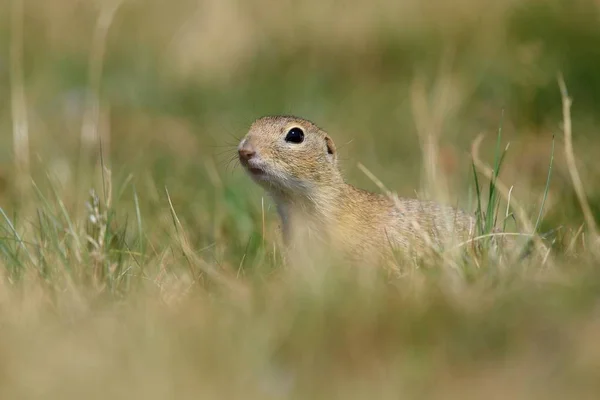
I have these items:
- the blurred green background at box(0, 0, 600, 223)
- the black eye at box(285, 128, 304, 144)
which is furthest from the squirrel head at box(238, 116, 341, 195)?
the blurred green background at box(0, 0, 600, 223)

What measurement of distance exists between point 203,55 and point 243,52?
1.12 feet

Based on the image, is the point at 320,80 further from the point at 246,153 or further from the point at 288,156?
the point at 246,153

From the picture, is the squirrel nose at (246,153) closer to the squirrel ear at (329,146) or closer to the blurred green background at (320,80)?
the squirrel ear at (329,146)

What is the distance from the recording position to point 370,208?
15.5 ft

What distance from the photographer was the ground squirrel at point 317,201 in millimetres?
4449

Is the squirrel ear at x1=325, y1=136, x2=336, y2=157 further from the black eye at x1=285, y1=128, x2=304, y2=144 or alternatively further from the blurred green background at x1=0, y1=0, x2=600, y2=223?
the blurred green background at x1=0, y1=0, x2=600, y2=223

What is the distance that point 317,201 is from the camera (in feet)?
15.3

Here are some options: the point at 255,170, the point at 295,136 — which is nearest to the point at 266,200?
the point at 295,136

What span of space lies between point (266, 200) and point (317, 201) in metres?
0.96

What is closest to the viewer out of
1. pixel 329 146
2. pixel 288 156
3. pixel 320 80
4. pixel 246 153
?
pixel 246 153

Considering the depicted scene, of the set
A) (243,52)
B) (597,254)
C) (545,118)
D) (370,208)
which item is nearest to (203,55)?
(243,52)

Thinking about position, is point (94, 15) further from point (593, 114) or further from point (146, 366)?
point (146, 366)

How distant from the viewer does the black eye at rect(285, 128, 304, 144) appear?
4.69 meters

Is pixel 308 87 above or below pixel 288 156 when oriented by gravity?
above
